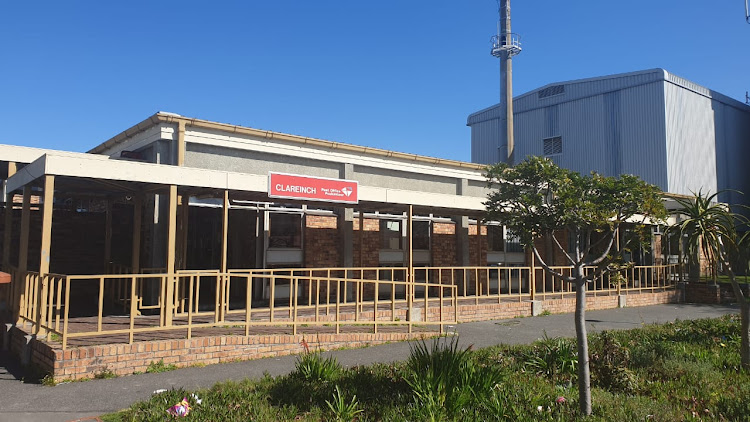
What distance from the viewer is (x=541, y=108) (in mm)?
32375

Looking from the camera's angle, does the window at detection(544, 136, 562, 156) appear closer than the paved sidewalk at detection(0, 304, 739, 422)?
No

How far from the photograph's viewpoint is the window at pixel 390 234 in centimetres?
1512

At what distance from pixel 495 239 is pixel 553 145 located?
53.0 ft

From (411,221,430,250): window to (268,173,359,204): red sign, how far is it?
5377 mm

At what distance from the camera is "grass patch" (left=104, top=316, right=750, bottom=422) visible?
17.1 ft

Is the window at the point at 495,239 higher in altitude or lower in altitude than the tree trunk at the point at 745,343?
higher

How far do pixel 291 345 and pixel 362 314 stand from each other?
2797 millimetres

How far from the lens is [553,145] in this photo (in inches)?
1251

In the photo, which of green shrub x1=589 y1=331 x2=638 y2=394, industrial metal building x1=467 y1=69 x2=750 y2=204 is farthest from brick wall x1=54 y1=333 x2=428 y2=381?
industrial metal building x1=467 y1=69 x2=750 y2=204

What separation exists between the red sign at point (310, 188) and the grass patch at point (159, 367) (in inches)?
131

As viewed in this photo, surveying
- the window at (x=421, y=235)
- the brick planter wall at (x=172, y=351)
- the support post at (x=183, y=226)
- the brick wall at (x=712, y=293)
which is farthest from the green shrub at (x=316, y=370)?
the brick wall at (x=712, y=293)

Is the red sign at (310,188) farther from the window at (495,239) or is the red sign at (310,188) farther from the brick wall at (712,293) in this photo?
the brick wall at (712,293)

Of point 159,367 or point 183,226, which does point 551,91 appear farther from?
point 159,367

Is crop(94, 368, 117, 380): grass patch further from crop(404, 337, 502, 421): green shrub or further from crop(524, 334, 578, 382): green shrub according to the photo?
crop(524, 334, 578, 382): green shrub
